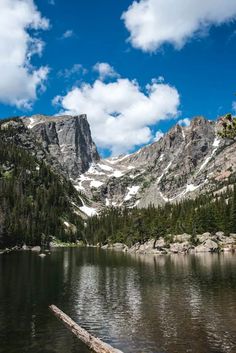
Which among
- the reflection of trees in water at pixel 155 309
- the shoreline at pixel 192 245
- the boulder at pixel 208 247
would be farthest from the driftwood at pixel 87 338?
the boulder at pixel 208 247

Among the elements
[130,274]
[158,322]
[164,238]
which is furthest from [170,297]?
[164,238]

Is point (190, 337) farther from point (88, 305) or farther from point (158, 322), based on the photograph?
point (88, 305)

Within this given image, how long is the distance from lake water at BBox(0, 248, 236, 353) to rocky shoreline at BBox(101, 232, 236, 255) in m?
91.3

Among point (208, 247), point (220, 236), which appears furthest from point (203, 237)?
point (208, 247)

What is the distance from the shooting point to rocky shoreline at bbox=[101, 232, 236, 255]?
17675cm

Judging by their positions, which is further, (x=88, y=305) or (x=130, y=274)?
(x=130, y=274)

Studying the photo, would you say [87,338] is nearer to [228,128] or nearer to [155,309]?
[155,309]

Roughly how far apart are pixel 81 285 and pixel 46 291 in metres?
10.3

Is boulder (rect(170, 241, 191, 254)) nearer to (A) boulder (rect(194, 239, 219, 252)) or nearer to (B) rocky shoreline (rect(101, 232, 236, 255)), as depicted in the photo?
(B) rocky shoreline (rect(101, 232, 236, 255))

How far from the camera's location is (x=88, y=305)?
56.7 metres

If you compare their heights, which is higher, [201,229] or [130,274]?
[201,229]

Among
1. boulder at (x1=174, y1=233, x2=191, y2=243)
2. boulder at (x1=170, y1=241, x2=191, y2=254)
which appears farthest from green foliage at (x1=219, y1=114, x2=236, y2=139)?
boulder at (x1=174, y1=233, x2=191, y2=243)

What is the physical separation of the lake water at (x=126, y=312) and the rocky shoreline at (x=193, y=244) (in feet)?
300

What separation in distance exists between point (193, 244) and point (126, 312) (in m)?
138
